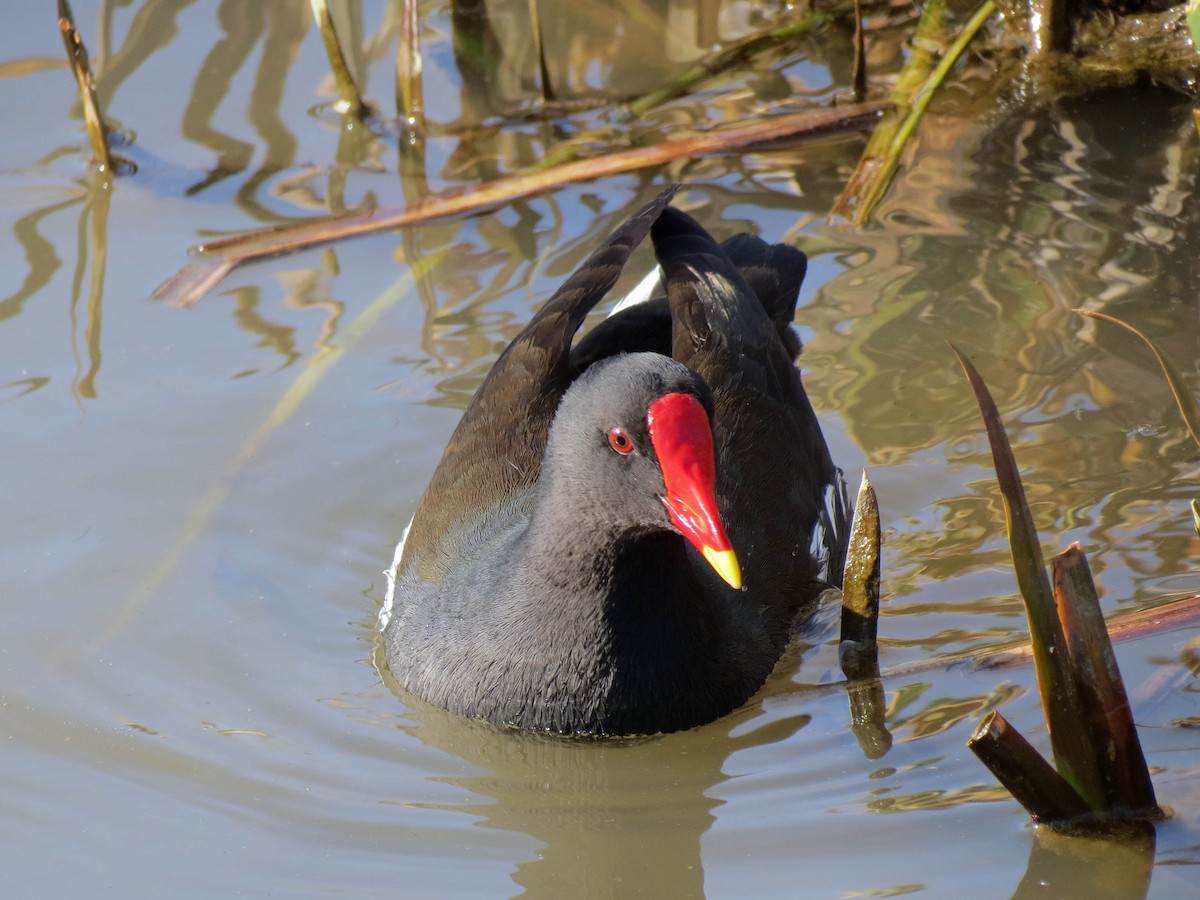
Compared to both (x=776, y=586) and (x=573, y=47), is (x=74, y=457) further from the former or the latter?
(x=573, y=47)

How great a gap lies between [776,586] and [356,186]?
2667 millimetres

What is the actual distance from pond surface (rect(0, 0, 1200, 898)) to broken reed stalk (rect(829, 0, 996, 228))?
0.13 m

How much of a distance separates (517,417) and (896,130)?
2.25 meters

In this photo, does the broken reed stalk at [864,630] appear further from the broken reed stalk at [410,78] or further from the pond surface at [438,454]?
the broken reed stalk at [410,78]

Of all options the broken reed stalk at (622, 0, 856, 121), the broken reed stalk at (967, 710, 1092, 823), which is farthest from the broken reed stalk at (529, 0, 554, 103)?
the broken reed stalk at (967, 710, 1092, 823)

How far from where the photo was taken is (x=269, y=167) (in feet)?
18.9

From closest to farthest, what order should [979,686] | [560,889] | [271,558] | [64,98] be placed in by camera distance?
[560,889] < [979,686] < [271,558] < [64,98]

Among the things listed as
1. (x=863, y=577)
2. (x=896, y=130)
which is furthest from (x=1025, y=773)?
(x=896, y=130)

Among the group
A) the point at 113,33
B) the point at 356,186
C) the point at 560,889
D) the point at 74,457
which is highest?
the point at 113,33

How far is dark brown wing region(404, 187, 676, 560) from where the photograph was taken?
3.76 metres

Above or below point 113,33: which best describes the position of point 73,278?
below

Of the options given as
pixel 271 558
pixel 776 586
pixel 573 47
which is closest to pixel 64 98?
pixel 573 47

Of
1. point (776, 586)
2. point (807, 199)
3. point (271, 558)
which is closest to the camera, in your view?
point (776, 586)

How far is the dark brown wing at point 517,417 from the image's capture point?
12.3 feet
